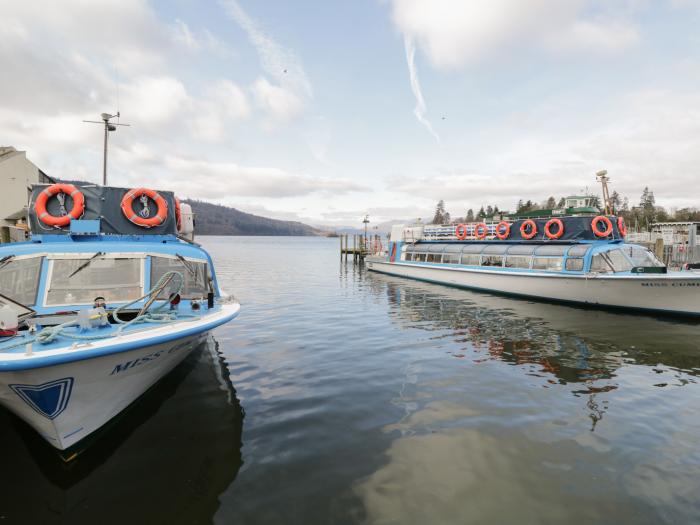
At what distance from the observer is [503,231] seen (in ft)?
82.9

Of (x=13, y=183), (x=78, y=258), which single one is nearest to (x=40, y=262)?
(x=78, y=258)

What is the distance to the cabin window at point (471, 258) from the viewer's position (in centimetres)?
2594

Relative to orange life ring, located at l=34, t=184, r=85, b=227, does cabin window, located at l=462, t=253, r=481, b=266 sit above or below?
below

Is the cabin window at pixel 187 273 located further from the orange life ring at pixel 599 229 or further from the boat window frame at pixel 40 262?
the orange life ring at pixel 599 229

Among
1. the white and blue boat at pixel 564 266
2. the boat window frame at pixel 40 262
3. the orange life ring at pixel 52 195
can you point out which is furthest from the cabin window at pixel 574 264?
the boat window frame at pixel 40 262

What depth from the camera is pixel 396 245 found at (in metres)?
35.7

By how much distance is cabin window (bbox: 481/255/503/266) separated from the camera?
79.7 feet

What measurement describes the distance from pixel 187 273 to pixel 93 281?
6.48ft

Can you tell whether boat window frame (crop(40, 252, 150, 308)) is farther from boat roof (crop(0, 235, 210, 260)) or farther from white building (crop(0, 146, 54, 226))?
white building (crop(0, 146, 54, 226))

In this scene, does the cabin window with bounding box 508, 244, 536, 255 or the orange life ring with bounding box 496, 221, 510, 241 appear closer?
the cabin window with bounding box 508, 244, 536, 255

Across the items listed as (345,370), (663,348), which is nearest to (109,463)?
(345,370)

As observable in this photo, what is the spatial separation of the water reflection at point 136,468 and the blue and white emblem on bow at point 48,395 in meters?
1.08

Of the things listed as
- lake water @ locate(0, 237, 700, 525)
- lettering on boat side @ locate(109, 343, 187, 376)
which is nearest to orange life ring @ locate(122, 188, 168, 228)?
lake water @ locate(0, 237, 700, 525)

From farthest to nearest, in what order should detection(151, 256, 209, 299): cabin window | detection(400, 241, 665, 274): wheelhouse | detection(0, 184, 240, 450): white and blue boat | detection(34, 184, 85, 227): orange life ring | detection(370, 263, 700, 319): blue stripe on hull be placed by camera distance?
detection(400, 241, 665, 274): wheelhouse, detection(370, 263, 700, 319): blue stripe on hull, detection(34, 184, 85, 227): orange life ring, detection(151, 256, 209, 299): cabin window, detection(0, 184, 240, 450): white and blue boat
